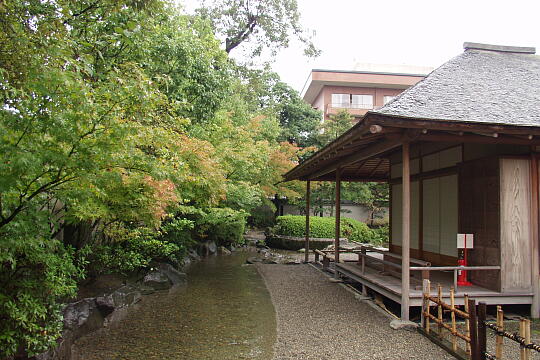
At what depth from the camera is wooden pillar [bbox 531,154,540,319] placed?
6520mm

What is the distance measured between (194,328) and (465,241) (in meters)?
5.09

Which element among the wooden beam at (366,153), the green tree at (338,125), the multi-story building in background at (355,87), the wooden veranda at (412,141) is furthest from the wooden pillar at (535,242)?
the multi-story building in background at (355,87)

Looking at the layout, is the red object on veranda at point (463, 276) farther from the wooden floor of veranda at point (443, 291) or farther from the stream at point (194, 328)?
the stream at point (194, 328)

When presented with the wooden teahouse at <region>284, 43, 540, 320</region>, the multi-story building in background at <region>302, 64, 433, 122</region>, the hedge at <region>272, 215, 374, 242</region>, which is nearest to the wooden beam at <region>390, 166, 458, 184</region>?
the wooden teahouse at <region>284, 43, 540, 320</region>

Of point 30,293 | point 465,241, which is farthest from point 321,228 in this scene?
point 30,293

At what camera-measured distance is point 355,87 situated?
33.3 metres

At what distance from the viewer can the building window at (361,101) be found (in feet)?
109

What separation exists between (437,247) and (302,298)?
10.5 feet

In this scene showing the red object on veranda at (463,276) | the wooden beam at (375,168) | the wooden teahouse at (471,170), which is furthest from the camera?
the wooden beam at (375,168)

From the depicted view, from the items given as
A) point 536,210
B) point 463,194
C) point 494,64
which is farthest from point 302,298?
point 494,64

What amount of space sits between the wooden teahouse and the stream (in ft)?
8.00

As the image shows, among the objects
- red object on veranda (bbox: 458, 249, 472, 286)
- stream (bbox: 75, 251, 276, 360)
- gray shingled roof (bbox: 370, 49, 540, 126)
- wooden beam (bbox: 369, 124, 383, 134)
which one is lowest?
stream (bbox: 75, 251, 276, 360)

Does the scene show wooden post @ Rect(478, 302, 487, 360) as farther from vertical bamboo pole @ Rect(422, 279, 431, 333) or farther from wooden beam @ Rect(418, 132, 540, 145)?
wooden beam @ Rect(418, 132, 540, 145)

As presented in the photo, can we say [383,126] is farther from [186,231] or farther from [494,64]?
[186,231]
